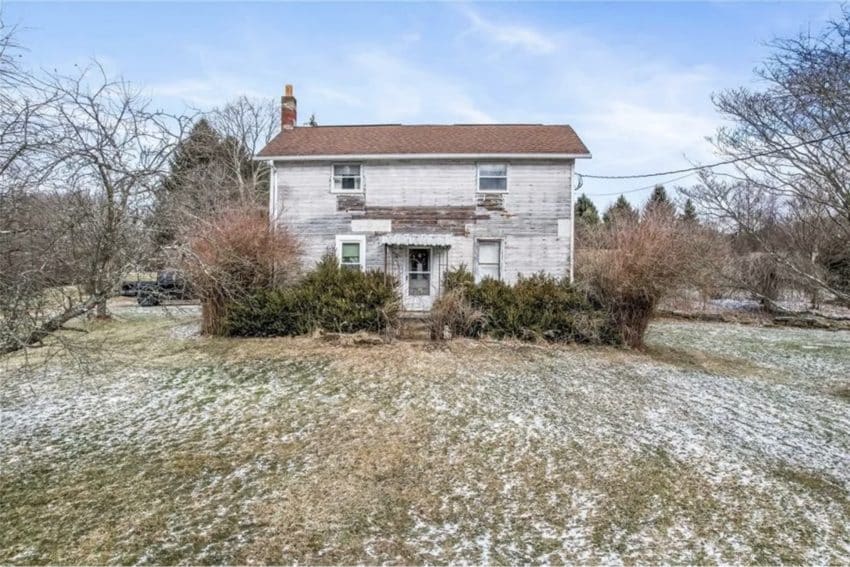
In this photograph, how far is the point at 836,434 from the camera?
18.2ft

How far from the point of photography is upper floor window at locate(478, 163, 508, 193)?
1283cm

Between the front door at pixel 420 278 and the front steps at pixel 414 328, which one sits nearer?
the front steps at pixel 414 328

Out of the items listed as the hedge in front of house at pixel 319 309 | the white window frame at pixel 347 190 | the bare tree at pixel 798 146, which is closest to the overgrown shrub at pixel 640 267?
the bare tree at pixel 798 146

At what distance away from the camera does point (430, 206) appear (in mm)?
12969

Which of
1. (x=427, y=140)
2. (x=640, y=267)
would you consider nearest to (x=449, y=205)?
(x=427, y=140)

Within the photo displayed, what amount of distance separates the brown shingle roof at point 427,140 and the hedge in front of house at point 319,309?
4.56 m

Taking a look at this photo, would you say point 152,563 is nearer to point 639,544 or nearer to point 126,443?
point 126,443

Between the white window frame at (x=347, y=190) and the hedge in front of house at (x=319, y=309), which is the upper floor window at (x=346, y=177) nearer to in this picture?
the white window frame at (x=347, y=190)

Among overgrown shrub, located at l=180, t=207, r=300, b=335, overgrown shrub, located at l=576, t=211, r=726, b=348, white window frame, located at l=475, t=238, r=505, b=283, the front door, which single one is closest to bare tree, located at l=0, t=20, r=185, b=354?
overgrown shrub, located at l=180, t=207, r=300, b=335

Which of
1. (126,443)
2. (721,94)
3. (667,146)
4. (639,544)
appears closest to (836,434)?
(639,544)

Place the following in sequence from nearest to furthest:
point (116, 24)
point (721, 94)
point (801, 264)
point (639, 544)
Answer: point (639, 544) < point (116, 24) < point (721, 94) < point (801, 264)

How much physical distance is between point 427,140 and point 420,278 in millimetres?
4330

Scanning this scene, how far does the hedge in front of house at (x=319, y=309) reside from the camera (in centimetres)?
1034

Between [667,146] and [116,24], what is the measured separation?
13467 millimetres
